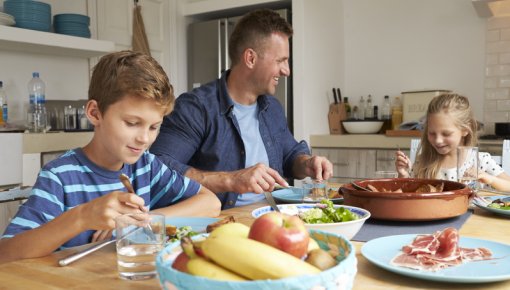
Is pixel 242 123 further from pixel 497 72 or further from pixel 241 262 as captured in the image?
pixel 497 72

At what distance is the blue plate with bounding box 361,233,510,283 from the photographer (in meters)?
0.72

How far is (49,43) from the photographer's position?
3262 mm

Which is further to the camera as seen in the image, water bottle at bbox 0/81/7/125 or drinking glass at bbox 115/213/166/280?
water bottle at bbox 0/81/7/125

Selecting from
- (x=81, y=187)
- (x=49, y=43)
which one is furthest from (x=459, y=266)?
(x=49, y=43)

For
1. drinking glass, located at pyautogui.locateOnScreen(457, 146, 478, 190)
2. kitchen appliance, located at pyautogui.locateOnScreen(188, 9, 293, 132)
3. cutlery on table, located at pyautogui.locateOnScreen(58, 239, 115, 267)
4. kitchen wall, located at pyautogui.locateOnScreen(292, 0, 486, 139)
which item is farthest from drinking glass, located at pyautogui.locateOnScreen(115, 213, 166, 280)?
kitchen appliance, located at pyautogui.locateOnScreen(188, 9, 293, 132)

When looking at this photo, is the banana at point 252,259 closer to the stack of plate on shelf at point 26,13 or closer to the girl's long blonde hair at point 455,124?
the girl's long blonde hair at point 455,124

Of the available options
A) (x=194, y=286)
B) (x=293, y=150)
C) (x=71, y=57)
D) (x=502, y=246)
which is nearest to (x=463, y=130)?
(x=293, y=150)

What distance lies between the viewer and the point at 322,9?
13.2 ft

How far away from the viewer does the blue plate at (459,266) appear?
723mm

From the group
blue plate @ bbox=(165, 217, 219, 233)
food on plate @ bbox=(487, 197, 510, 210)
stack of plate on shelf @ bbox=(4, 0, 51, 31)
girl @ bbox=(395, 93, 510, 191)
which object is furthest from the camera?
stack of plate on shelf @ bbox=(4, 0, 51, 31)

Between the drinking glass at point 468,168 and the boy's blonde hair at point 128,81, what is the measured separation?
0.86 meters

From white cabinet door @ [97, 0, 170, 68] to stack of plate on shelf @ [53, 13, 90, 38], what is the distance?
0.96ft

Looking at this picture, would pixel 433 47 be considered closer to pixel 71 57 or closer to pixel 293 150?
pixel 293 150

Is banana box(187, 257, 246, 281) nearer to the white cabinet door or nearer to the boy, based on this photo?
the boy
